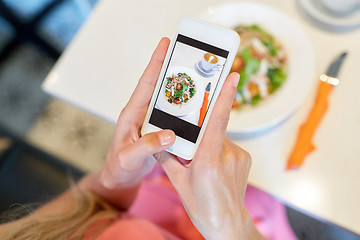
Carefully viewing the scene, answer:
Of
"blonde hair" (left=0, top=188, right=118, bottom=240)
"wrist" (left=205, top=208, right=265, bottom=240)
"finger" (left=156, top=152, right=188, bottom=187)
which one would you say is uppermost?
"finger" (left=156, top=152, right=188, bottom=187)

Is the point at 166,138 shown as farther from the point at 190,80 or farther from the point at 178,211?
the point at 178,211

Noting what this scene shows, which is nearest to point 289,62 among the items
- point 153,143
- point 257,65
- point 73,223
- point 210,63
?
point 257,65

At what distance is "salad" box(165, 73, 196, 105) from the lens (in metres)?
0.49

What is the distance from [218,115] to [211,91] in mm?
39

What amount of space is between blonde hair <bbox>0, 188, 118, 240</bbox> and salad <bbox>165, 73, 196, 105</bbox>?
0.33 metres

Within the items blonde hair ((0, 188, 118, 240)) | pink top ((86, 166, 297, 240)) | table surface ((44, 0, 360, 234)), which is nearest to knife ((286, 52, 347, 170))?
table surface ((44, 0, 360, 234))

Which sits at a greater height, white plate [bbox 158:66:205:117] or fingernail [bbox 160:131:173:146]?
white plate [bbox 158:66:205:117]

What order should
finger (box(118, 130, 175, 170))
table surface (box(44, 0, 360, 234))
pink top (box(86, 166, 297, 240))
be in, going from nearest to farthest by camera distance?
finger (box(118, 130, 175, 170)) → table surface (box(44, 0, 360, 234)) → pink top (box(86, 166, 297, 240))

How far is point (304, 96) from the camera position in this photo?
2.23 feet

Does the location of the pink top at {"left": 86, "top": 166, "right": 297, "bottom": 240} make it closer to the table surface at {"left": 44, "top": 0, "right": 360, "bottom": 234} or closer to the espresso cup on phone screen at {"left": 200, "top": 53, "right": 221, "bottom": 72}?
the table surface at {"left": 44, "top": 0, "right": 360, "bottom": 234}

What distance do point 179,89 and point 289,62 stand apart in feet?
1.16

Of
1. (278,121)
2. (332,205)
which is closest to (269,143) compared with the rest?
(278,121)

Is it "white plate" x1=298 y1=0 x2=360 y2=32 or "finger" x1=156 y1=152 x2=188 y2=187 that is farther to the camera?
"white plate" x1=298 y1=0 x2=360 y2=32

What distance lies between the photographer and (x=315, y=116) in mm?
707
